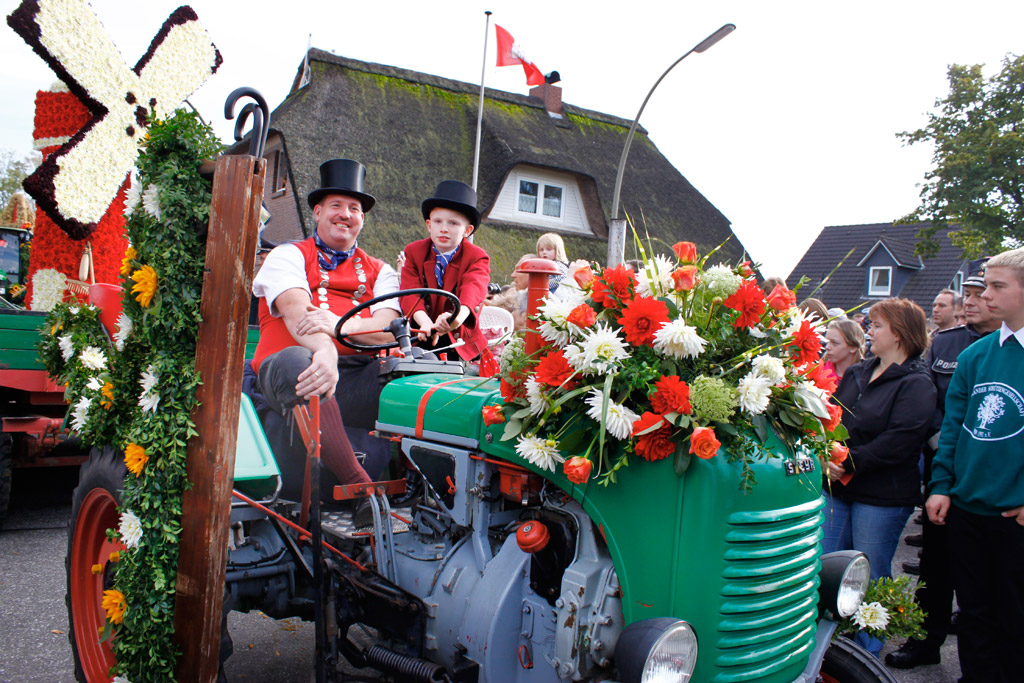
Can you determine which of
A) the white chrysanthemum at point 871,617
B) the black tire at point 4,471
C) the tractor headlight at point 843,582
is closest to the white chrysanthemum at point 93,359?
the tractor headlight at point 843,582

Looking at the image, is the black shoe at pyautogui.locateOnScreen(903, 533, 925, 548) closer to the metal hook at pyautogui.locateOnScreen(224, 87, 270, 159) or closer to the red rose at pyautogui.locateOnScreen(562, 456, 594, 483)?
the red rose at pyautogui.locateOnScreen(562, 456, 594, 483)

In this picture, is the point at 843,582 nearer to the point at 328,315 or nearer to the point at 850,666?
the point at 850,666

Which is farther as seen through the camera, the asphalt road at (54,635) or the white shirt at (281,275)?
the asphalt road at (54,635)

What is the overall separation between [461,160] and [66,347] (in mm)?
17769

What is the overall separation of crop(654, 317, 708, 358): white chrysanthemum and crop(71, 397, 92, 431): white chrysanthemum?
1942mm

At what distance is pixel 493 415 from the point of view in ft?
6.85

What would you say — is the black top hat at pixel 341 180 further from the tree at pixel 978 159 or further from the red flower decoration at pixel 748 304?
the tree at pixel 978 159

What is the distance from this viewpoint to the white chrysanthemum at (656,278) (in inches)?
78.2

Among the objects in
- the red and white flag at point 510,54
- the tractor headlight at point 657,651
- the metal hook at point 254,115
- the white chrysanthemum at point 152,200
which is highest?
the red and white flag at point 510,54

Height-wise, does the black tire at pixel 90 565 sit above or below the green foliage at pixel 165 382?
below

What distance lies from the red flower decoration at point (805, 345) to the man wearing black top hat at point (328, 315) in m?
1.54

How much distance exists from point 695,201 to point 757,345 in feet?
75.6

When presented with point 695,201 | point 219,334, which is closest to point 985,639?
point 219,334

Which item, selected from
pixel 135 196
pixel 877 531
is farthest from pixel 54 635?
pixel 877 531
